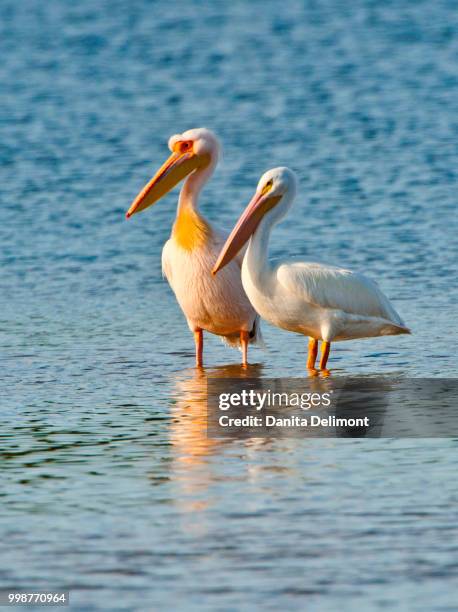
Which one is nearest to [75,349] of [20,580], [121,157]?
[20,580]

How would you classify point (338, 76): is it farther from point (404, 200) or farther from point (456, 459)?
point (456, 459)

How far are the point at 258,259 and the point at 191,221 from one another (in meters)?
0.77

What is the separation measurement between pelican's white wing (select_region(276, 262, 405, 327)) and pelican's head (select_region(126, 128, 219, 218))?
1242 mm

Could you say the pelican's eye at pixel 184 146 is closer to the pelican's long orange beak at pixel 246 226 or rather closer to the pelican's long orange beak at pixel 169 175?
the pelican's long orange beak at pixel 169 175

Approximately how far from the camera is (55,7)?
28500 millimetres

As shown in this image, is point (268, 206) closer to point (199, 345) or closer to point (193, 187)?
point (193, 187)

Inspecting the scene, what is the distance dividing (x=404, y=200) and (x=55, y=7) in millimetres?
16292

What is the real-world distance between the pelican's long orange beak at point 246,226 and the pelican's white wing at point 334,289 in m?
0.32

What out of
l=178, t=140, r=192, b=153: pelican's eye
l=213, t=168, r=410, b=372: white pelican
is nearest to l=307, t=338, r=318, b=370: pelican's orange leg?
l=213, t=168, r=410, b=372: white pelican

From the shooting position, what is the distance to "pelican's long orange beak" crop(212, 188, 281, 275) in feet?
27.2

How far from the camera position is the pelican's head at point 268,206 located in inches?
327

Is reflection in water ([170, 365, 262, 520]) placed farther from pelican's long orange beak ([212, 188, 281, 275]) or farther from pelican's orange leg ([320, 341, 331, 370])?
pelican's long orange beak ([212, 188, 281, 275])

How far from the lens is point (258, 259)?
8.07 metres

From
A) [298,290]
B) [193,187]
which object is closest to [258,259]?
[298,290]
